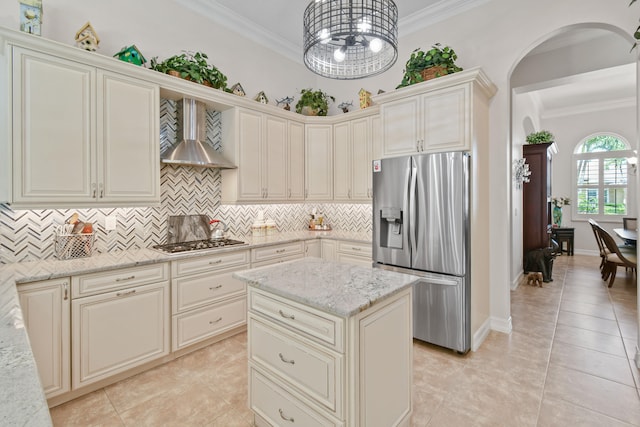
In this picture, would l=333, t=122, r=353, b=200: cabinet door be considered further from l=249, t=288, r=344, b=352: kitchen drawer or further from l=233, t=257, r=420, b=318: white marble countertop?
l=249, t=288, r=344, b=352: kitchen drawer

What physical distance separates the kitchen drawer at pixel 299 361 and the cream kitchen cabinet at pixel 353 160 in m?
2.54

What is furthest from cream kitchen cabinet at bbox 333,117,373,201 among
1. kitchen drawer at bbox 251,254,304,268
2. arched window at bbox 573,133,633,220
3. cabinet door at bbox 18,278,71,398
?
arched window at bbox 573,133,633,220

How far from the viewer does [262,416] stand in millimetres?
1780

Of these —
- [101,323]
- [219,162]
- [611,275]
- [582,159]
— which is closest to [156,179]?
[219,162]

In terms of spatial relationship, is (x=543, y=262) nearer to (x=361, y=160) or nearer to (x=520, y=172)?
(x=520, y=172)

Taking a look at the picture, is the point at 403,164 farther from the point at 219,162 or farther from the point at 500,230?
the point at 219,162

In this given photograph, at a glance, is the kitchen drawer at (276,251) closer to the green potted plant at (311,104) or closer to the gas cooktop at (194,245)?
the gas cooktop at (194,245)

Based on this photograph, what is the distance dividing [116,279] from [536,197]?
19.9 ft

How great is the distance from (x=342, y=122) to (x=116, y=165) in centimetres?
271

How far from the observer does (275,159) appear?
388 centimetres

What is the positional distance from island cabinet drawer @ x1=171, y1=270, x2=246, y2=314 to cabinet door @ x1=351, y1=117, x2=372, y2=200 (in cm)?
189

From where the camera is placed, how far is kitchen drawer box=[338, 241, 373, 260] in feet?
11.7

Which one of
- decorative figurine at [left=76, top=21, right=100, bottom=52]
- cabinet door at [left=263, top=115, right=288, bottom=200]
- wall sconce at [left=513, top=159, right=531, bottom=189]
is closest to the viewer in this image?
decorative figurine at [left=76, top=21, right=100, bottom=52]

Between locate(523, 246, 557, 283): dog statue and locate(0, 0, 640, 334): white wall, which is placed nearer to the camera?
locate(0, 0, 640, 334): white wall
